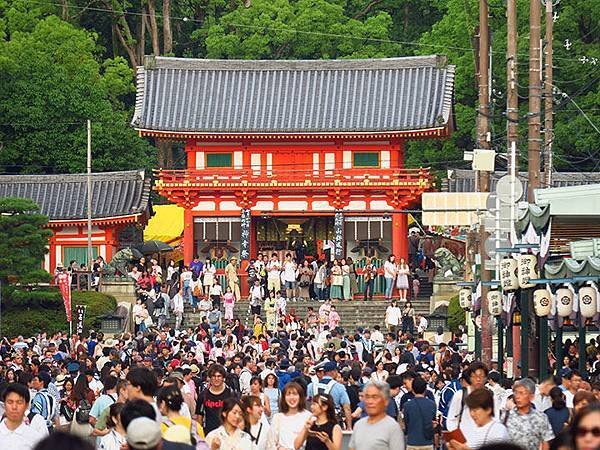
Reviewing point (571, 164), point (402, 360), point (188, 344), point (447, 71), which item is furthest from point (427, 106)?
point (402, 360)

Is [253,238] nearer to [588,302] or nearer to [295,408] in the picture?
[588,302]

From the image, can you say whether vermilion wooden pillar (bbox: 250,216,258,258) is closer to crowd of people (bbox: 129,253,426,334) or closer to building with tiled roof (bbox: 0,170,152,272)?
crowd of people (bbox: 129,253,426,334)

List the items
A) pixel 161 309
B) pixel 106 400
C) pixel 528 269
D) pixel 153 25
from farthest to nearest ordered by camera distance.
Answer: pixel 153 25 < pixel 161 309 < pixel 528 269 < pixel 106 400

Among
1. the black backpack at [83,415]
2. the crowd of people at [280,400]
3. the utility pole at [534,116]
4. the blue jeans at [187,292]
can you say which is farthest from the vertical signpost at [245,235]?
A: the black backpack at [83,415]

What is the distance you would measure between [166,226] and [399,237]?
41.5 feet

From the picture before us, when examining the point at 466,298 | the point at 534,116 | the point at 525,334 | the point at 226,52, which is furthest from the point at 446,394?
the point at 226,52

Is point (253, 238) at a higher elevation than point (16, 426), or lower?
lower

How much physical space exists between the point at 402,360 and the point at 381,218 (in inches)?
1149

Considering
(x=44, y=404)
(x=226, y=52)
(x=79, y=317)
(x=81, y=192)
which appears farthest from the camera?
(x=226, y=52)

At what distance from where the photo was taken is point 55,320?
4625 cm

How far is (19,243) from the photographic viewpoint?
45.8 m

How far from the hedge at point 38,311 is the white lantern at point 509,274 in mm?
21537

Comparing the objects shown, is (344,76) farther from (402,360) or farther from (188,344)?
(402,360)

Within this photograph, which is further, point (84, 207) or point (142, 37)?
point (142, 37)
